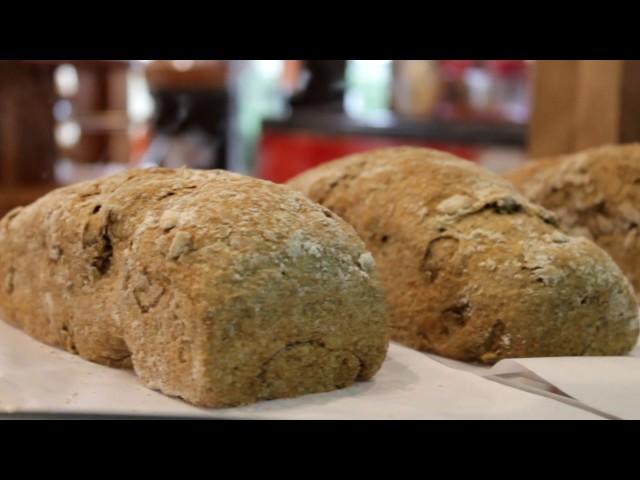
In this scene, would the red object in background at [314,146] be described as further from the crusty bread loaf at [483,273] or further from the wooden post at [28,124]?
the crusty bread loaf at [483,273]

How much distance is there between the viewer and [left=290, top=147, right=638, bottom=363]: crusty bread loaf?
1.38 metres

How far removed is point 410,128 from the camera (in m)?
4.46

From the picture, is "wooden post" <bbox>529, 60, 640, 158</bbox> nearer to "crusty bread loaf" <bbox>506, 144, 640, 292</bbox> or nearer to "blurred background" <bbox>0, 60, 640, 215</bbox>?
"blurred background" <bbox>0, 60, 640, 215</bbox>

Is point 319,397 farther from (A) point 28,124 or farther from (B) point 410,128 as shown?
(B) point 410,128

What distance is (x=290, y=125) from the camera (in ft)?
15.0

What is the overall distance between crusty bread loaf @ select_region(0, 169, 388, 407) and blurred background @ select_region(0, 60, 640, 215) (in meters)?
0.52

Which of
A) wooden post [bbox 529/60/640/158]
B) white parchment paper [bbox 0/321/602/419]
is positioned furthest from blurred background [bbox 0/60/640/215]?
white parchment paper [bbox 0/321/602/419]

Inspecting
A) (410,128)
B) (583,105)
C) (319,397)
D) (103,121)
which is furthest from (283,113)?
(319,397)

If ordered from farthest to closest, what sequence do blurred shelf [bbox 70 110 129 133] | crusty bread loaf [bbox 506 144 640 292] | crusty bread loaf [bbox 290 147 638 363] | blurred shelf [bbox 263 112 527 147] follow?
Result: blurred shelf [bbox 70 110 129 133] < blurred shelf [bbox 263 112 527 147] < crusty bread loaf [bbox 506 144 640 292] < crusty bread loaf [bbox 290 147 638 363]

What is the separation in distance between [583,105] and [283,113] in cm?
246
